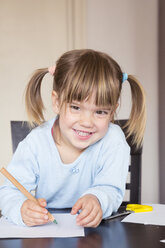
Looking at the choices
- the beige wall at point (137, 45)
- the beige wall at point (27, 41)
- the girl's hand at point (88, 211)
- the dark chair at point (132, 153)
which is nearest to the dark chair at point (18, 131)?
the dark chair at point (132, 153)

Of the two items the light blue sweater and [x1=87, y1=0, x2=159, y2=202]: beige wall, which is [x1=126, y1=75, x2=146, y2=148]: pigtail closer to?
the light blue sweater

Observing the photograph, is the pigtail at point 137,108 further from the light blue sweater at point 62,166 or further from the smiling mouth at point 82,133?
the smiling mouth at point 82,133

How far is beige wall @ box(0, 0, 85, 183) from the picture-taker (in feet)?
7.49

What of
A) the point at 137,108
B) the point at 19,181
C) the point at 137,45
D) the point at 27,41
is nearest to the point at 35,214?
the point at 19,181

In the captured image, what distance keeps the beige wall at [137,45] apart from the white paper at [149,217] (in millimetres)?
1678

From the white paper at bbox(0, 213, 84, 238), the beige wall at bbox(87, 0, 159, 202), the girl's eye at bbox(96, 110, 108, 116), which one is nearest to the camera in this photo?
the white paper at bbox(0, 213, 84, 238)

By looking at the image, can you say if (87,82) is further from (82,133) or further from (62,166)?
(62,166)

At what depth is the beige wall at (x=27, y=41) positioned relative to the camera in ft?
7.49

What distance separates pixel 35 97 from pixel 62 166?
224 mm

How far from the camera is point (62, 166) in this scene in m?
1.09

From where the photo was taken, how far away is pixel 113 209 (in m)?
0.91

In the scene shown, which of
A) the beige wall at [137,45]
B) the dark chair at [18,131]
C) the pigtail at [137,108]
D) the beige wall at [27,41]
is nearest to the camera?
the pigtail at [137,108]

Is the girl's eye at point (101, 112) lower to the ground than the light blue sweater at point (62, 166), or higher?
higher

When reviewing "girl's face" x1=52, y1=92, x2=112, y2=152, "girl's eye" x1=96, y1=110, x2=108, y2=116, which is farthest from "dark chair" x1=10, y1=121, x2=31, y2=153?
"girl's eye" x1=96, y1=110, x2=108, y2=116
